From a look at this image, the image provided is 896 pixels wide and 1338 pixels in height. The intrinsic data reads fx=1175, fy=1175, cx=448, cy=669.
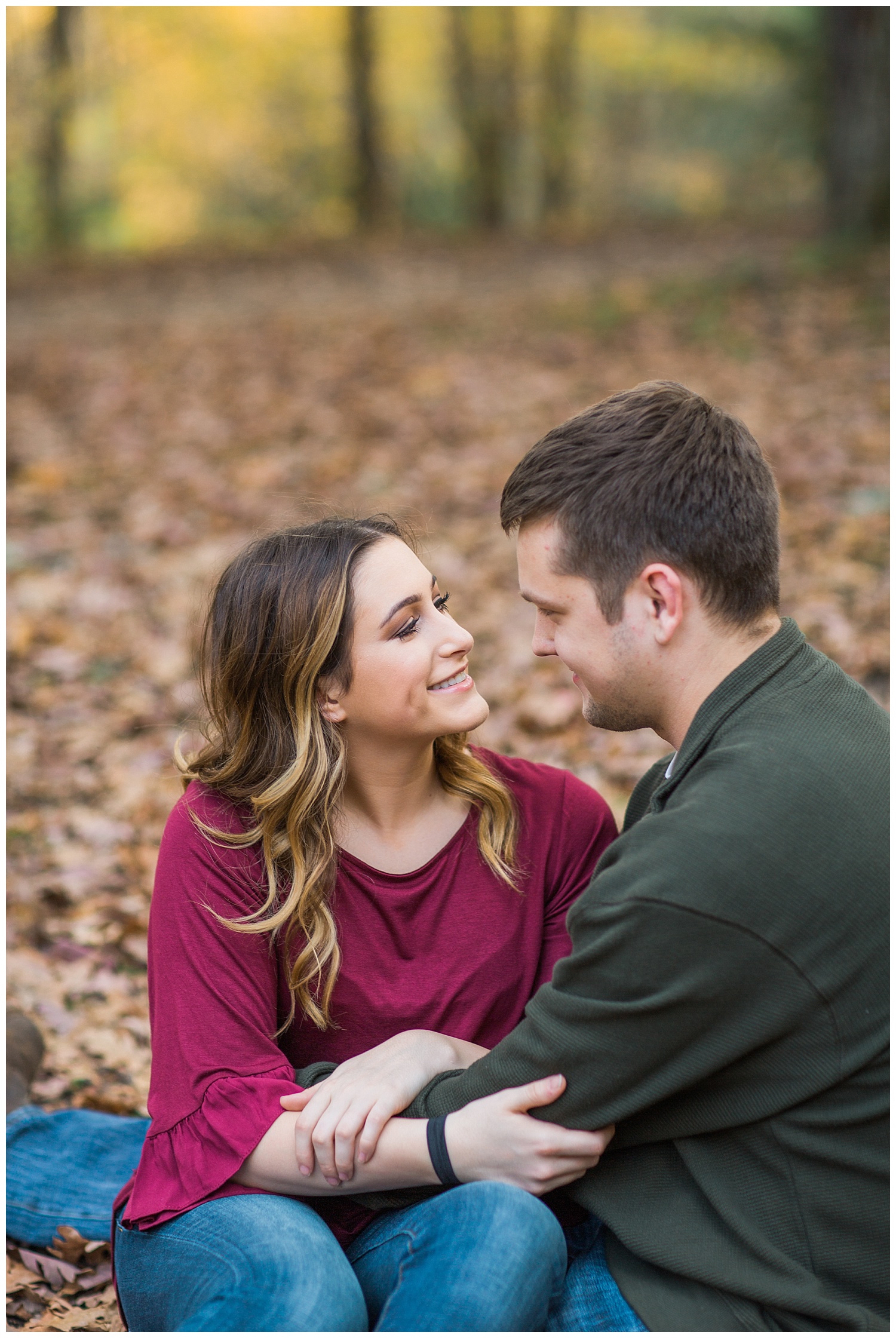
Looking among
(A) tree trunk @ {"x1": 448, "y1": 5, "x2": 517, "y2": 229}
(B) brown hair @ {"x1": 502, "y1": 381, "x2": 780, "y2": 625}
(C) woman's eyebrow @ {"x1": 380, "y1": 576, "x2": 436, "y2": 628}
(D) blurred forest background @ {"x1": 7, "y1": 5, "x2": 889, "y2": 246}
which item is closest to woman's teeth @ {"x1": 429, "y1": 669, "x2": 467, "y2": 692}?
(C) woman's eyebrow @ {"x1": 380, "y1": 576, "x2": 436, "y2": 628}

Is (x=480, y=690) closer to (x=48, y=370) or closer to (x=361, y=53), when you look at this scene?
(x=48, y=370)

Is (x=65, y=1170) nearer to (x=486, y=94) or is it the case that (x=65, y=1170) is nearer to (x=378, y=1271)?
(x=378, y=1271)

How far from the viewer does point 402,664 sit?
2502 millimetres

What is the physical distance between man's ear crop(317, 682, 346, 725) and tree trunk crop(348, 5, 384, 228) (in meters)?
19.5

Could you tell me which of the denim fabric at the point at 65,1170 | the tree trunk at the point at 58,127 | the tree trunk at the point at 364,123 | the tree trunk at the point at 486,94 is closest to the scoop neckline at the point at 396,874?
the denim fabric at the point at 65,1170

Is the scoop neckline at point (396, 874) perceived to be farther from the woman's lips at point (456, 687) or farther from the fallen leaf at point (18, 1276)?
the fallen leaf at point (18, 1276)

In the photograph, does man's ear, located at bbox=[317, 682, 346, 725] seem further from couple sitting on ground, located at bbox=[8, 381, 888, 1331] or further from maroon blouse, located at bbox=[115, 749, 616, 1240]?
maroon blouse, located at bbox=[115, 749, 616, 1240]

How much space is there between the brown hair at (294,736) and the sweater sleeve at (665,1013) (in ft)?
1.91

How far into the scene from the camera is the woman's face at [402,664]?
2504 mm

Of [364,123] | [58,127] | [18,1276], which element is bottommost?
[18,1276]

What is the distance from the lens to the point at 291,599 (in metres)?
2.54

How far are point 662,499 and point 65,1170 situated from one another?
2463 mm

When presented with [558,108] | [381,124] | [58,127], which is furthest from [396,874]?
[558,108]

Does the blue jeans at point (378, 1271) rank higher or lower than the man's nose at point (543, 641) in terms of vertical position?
lower
